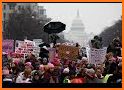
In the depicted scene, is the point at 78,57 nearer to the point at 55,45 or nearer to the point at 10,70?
the point at 55,45

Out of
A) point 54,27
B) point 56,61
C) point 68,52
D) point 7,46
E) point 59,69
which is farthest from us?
point 54,27

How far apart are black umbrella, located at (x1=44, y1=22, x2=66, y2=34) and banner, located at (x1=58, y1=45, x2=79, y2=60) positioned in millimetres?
528

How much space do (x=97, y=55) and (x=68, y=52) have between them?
809mm

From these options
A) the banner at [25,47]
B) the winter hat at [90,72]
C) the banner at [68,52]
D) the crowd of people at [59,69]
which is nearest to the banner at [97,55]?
the crowd of people at [59,69]

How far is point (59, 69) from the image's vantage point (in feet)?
44.2

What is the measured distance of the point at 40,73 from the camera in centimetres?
1311

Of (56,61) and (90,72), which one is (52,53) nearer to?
(56,61)

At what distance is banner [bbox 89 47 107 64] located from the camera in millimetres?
14055

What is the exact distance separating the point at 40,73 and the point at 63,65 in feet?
2.87

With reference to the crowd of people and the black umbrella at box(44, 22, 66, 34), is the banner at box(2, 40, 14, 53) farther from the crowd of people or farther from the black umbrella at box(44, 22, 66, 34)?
the black umbrella at box(44, 22, 66, 34)

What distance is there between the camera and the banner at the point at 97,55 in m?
14.1

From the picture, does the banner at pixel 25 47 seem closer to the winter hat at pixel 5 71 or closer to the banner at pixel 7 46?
the banner at pixel 7 46

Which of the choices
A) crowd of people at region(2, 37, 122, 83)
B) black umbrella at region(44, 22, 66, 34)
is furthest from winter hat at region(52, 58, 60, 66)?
black umbrella at region(44, 22, 66, 34)

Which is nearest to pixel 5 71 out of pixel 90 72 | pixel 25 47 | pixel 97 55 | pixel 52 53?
pixel 25 47
